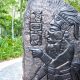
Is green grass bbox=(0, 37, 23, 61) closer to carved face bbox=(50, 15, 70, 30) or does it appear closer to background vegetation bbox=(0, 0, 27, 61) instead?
background vegetation bbox=(0, 0, 27, 61)

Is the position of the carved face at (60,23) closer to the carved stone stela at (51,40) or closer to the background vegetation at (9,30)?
the carved stone stela at (51,40)

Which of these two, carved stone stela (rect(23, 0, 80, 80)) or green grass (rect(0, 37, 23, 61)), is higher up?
carved stone stela (rect(23, 0, 80, 80))

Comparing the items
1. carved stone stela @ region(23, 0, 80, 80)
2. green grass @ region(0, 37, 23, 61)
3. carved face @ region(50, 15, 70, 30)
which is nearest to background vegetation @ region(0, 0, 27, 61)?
green grass @ region(0, 37, 23, 61)

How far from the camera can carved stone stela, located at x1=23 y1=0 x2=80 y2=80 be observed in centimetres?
488

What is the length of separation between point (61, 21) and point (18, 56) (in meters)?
8.90

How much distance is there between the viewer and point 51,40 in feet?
16.0

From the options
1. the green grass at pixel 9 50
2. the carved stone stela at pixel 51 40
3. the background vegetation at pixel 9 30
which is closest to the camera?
the carved stone stela at pixel 51 40

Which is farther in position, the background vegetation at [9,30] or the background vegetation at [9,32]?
the background vegetation at [9,32]

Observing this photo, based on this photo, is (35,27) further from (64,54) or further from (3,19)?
(3,19)

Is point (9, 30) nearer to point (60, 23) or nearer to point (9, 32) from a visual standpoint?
point (9, 32)

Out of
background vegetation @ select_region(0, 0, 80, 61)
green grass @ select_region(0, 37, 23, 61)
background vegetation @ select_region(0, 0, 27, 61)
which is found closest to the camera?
green grass @ select_region(0, 37, 23, 61)

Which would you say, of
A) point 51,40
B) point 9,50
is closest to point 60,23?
point 51,40

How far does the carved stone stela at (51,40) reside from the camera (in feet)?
16.0

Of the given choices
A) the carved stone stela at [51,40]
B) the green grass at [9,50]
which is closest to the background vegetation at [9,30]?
the green grass at [9,50]
